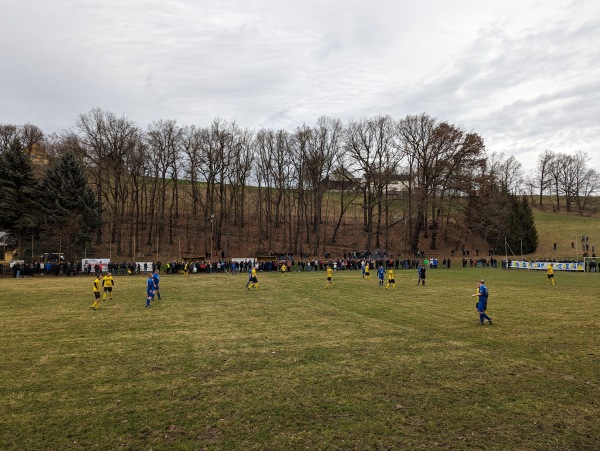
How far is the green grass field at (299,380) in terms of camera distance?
671 centimetres

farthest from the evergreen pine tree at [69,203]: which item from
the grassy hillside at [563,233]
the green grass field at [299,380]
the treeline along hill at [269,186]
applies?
the grassy hillside at [563,233]

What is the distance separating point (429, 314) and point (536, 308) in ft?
18.0

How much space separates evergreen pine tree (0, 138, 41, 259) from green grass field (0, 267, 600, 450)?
3400 cm

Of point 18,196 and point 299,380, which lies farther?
point 18,196

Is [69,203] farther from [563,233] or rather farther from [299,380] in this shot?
[563,233]

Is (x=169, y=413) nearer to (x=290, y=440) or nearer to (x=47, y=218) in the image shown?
(x=290, y=440)

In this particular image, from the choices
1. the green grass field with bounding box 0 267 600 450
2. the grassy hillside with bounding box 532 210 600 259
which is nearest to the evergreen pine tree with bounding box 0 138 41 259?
the green grass field with bounding box 0 267 600 450

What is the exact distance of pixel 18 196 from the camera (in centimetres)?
4716

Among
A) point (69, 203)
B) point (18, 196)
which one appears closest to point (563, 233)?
point (69, 203)

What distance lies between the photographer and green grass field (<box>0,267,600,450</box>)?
22.0 ft

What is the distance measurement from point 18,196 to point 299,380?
49463 millimetres

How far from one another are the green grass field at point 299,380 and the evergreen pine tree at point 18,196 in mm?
34003

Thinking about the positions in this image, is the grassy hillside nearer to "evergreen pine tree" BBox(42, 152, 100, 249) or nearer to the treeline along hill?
the treeline along hill

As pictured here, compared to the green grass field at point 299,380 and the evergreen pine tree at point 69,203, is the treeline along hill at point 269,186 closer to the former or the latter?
the evergreen pine tree at point 69,203
